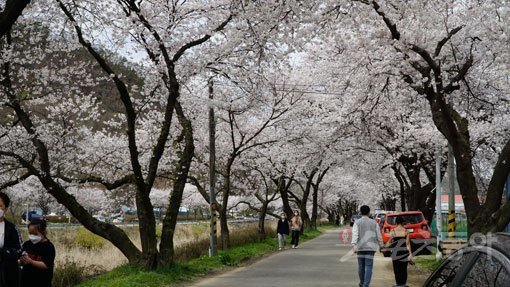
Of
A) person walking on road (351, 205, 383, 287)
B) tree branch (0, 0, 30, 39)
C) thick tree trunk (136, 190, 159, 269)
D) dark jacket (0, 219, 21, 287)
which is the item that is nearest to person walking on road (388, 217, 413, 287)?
person walking on road (351, 205, 383, 287)

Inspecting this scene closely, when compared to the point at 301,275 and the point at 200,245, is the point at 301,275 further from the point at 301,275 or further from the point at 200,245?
the point at 200,245

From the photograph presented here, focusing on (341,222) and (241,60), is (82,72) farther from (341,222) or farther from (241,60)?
(341,222)

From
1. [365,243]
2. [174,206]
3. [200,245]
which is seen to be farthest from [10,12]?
[200,245]

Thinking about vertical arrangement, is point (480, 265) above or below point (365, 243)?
above

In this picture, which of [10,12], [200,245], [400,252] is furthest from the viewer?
[200,245]

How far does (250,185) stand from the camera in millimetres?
41312

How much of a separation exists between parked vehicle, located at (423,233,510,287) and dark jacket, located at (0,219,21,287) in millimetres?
4403

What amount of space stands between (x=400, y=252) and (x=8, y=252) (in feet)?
26.6

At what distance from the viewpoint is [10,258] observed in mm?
6520

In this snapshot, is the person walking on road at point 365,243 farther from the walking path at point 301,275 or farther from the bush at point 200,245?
the bush at point 200,245

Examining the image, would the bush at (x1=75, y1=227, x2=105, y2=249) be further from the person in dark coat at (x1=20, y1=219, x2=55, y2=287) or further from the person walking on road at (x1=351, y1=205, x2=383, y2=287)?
the person in dark coat at (x1=20, y1=219, x2=55, y2=287)

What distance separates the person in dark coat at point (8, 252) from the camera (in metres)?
6.47

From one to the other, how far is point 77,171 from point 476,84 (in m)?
17.8

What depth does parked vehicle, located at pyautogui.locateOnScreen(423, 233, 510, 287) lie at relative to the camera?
3.47 meters
